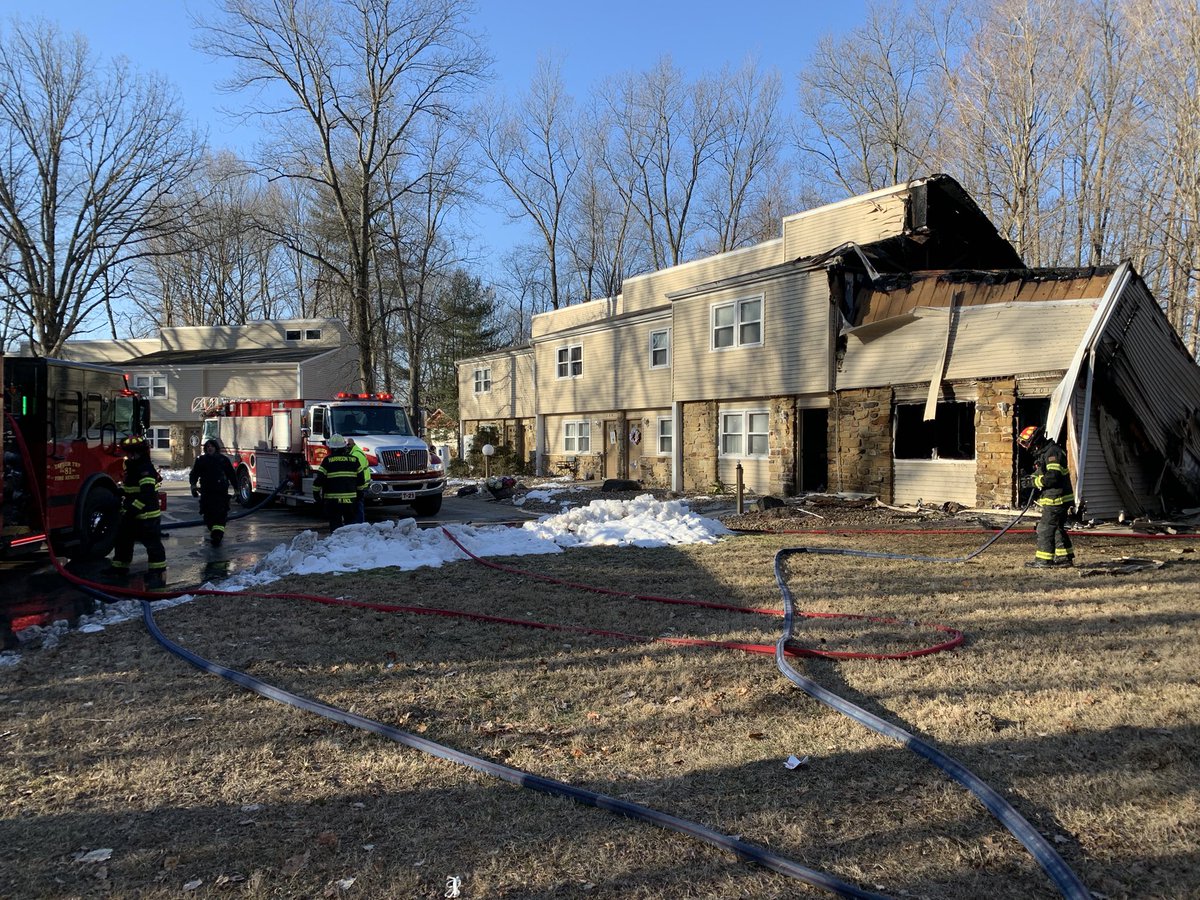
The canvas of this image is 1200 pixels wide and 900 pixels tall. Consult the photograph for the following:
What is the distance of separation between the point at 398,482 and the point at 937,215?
Answer: 534 inches

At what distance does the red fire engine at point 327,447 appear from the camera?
15898 millimetres

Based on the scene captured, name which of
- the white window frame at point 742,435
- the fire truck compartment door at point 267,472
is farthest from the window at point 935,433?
the fire truck compartment door at point 267,472

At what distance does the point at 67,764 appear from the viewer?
4.14 metres

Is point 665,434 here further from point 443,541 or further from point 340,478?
point 443,541

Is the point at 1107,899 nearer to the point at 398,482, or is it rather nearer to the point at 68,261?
the point at 398,482

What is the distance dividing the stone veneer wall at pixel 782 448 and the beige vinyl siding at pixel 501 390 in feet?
Answer: 42.6

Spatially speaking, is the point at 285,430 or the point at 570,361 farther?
the point at 570,361

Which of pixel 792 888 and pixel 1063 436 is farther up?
pixel 1063 436

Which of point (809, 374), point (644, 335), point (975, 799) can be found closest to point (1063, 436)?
point (809, 374)

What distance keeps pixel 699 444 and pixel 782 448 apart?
10.3 feet

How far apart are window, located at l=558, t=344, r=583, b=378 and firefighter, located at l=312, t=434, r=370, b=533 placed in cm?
1459

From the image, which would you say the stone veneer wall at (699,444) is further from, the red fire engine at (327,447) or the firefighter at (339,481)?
the firefighter at (339,481)

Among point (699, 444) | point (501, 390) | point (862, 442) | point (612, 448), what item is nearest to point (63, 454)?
point (862, 442)

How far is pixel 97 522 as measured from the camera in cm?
1115
